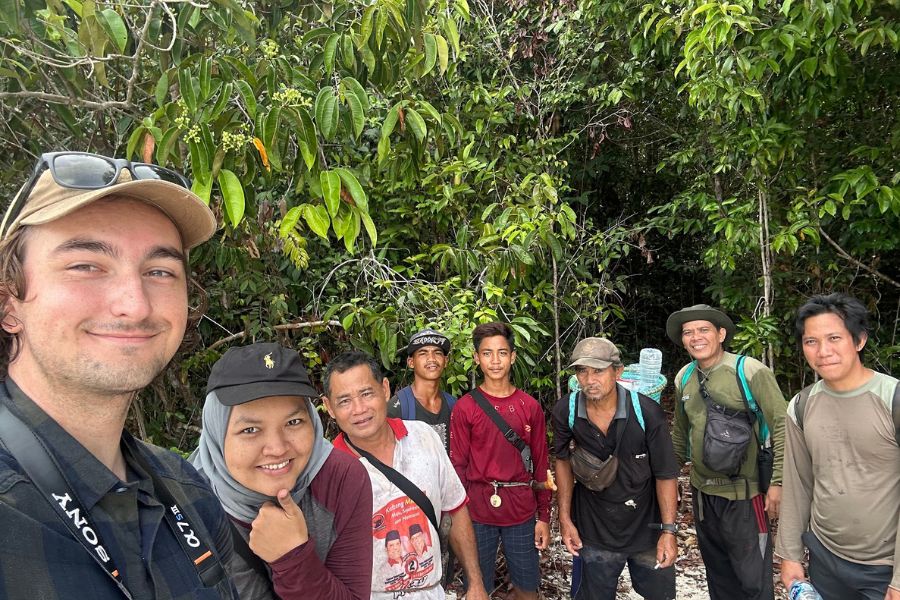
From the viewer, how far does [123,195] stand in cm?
93

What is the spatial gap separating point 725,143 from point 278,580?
177 inches

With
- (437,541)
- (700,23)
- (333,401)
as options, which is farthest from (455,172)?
(437,541)

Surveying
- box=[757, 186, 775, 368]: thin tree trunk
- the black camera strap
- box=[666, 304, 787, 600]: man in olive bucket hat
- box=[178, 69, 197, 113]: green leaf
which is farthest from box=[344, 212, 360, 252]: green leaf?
box=[757, 186, 775, 368]: thin tree trunk

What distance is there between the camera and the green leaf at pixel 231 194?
5.42 ft

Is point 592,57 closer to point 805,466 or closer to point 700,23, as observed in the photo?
point 700,23

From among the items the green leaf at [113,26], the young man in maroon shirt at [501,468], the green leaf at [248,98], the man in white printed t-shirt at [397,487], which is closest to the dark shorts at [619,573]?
the young man in maroon shirt at [501,468]

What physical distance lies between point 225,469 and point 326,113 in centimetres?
117

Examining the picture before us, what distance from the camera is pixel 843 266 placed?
18.0 ft

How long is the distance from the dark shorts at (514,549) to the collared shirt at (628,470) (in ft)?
1.24

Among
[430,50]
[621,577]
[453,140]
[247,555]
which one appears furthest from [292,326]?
[621,577]

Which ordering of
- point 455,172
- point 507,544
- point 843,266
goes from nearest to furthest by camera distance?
point 507,544 → point 455,172 → point 843,266

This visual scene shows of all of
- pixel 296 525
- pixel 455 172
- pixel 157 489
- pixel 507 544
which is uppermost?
pixel 455 172

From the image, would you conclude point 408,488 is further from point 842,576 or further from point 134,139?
point 842,576

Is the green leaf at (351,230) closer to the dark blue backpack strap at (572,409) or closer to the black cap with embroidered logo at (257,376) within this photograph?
the black cap with embroidered logo at (257,376)
